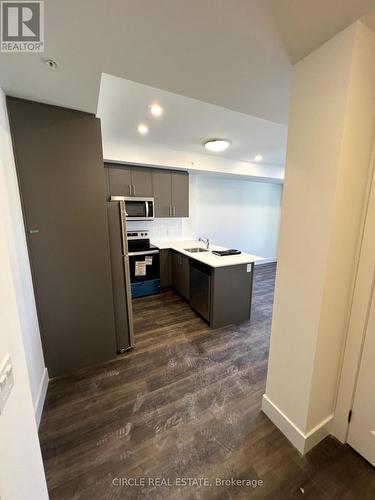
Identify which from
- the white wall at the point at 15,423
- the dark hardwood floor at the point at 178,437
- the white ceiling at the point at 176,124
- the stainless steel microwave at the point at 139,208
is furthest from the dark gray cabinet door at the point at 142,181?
the white wall at the point at 15,423

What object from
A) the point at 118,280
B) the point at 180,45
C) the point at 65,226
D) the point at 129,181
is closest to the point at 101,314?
the point at 118,280

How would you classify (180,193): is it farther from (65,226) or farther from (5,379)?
(5,379)

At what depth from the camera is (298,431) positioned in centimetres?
130

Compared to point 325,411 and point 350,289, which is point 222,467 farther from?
point 350,289

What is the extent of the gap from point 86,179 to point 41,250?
2.32ft

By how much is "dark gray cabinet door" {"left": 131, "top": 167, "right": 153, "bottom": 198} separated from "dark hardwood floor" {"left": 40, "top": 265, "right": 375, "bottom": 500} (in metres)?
2.46

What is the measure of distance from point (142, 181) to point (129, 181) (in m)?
0.22

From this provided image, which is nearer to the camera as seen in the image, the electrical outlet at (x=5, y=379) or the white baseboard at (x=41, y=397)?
the electrical outlet at (x=5, y=379)

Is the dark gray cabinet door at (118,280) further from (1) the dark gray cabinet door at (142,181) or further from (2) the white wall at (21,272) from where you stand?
(1) the dark gray cabinet door at (142,181)

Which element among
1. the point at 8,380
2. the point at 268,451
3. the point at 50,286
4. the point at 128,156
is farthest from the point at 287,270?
the point at 128,156

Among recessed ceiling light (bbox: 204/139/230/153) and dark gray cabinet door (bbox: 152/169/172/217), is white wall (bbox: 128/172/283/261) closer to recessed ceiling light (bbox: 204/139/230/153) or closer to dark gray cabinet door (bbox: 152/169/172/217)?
dark gray cabinet door (bbox: 152/169/172/217)

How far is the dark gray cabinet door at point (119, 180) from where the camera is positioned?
127 inches

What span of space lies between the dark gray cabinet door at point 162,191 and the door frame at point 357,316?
3.01m

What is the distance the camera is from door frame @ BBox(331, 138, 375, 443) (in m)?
1.11
